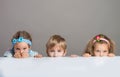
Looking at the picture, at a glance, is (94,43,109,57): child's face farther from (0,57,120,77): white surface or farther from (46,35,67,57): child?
(0,57,120,77): white surface

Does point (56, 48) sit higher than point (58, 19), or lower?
lower

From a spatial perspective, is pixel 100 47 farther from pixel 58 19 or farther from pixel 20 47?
pixel 58 19

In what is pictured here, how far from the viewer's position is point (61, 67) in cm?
151

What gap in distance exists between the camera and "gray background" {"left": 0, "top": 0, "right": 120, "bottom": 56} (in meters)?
2.65

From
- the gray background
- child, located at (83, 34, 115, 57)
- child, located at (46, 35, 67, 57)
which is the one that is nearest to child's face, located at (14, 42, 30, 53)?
child, located at (46, 35, 67, 57)

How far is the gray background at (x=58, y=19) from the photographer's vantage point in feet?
8.70

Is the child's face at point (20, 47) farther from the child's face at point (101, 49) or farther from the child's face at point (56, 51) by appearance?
the child's face at point (101, 49)

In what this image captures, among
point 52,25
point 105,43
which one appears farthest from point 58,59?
point 52,25

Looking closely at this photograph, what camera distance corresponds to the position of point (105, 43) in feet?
6.35

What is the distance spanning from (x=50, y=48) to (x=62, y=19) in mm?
836

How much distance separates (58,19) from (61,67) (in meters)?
1.21

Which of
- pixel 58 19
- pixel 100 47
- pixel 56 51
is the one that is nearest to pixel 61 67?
pixel 56 51

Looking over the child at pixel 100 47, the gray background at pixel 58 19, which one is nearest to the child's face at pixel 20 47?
the child at pixel 100 47

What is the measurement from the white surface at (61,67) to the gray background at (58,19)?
1.17 meters
